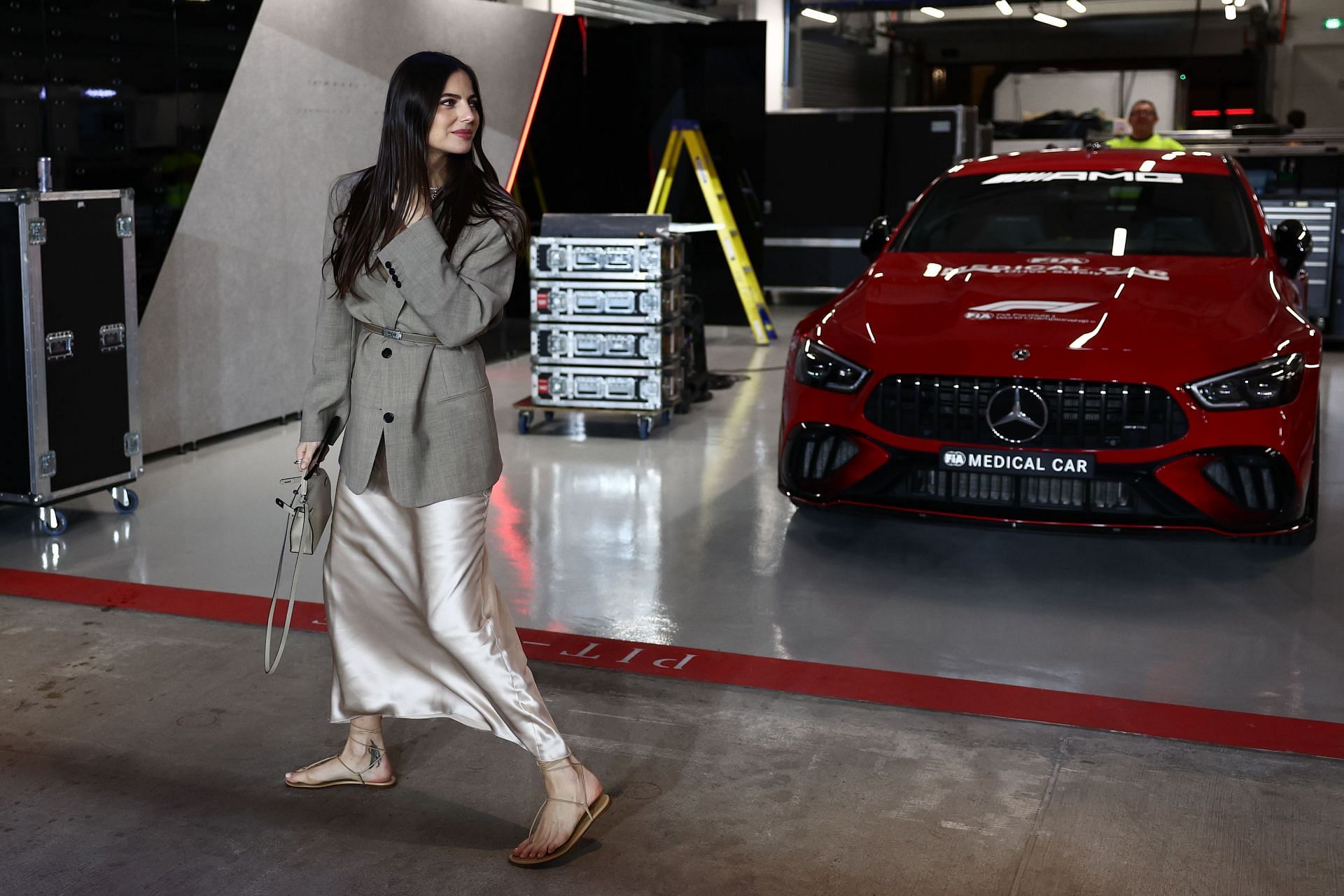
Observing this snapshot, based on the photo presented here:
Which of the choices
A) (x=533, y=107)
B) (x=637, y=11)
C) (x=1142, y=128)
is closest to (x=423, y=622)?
(x=533, y=107)

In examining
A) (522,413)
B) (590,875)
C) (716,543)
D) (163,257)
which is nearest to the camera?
(590,875)

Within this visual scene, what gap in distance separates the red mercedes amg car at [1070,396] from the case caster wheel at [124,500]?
8.92ft

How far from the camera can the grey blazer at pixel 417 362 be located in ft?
8.37

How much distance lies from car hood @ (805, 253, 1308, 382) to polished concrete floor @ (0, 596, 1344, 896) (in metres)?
1.38

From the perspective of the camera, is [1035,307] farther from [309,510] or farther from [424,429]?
[309,510]

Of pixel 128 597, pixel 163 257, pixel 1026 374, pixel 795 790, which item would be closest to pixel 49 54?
pixel 163 257

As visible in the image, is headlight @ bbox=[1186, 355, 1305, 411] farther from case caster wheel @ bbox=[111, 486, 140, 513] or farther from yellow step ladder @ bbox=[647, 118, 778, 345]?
yellow step ladder @ bbox=[647, 118, 778, 345]

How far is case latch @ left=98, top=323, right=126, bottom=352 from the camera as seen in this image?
5.39m

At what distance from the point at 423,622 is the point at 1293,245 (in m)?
3.91

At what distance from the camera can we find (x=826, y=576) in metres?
4.70

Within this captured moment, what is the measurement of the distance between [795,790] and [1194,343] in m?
2.17

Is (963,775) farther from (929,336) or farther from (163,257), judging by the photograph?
(163,257)

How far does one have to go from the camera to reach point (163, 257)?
21.3 feet

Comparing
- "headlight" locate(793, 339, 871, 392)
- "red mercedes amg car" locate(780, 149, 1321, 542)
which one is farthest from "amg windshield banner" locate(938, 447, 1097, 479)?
"headlight" locate(793, 339, 871, 392)
